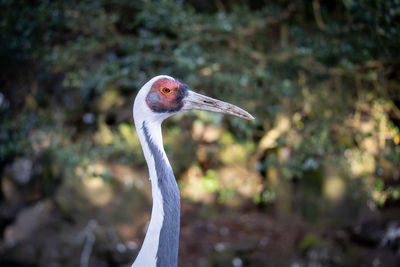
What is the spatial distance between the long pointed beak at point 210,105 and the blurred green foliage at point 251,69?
158cm

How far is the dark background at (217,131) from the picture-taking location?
4.19 metres

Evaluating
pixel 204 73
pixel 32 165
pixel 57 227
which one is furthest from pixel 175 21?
pixel 32 165

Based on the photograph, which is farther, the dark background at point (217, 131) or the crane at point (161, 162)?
the dark background at point (217, 131)

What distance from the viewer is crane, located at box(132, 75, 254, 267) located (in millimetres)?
2104

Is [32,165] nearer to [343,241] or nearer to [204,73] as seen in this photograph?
[204,73]

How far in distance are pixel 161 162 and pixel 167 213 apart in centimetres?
25

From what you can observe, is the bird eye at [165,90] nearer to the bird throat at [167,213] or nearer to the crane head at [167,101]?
the crane head at [167,101]

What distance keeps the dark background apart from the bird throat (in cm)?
185

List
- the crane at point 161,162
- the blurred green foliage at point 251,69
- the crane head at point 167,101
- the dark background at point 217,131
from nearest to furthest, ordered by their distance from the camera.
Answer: the crane at point 161,162 < the crane head at point 167,101 < the blurred green foliage at point 251,69 < the dark background at point 217,131

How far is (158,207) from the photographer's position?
210cm

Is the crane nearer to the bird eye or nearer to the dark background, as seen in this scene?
the bird eye

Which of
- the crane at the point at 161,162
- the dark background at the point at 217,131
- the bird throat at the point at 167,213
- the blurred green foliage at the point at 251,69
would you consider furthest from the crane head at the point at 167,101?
the blurred green foliage at the point at 251,69

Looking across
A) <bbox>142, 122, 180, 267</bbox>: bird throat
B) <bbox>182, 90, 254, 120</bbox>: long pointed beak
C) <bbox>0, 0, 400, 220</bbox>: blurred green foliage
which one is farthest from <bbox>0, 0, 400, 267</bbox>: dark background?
<bbox>142, 122, 180, 267</bbox>: bird throat

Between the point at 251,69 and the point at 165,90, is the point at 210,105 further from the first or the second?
the point at 251,69
